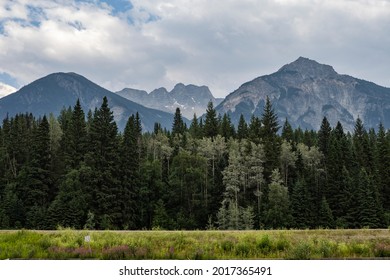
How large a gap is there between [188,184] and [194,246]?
71651 millimetres

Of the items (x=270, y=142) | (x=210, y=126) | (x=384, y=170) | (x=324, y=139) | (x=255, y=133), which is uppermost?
(x=210, y=126)

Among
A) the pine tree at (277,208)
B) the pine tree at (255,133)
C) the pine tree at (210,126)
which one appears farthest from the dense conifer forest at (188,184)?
the pine tree at (210,126)

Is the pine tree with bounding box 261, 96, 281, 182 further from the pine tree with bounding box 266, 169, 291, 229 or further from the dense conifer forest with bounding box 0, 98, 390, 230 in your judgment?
the pine tree with bounding box 266, 169, 291, 229

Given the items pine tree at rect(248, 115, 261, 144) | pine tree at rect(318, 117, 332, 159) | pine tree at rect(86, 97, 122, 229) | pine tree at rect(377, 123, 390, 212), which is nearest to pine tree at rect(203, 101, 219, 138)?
pine tree at rect(248, 115, 261, 144)

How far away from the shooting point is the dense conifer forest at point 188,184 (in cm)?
7862

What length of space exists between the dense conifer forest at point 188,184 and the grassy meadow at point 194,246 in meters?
48.6

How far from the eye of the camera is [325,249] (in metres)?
18.6

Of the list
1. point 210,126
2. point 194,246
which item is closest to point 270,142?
point 210,126

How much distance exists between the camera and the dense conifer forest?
78.6 m

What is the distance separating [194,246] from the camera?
20.2 meters

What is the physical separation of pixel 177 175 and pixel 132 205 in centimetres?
1366

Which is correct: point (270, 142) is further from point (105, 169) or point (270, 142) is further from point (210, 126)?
point (105, 169)

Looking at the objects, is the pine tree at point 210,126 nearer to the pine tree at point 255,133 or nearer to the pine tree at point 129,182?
the pine tree at point 255,133

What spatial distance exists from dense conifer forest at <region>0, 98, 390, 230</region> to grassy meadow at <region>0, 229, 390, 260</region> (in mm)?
48564
